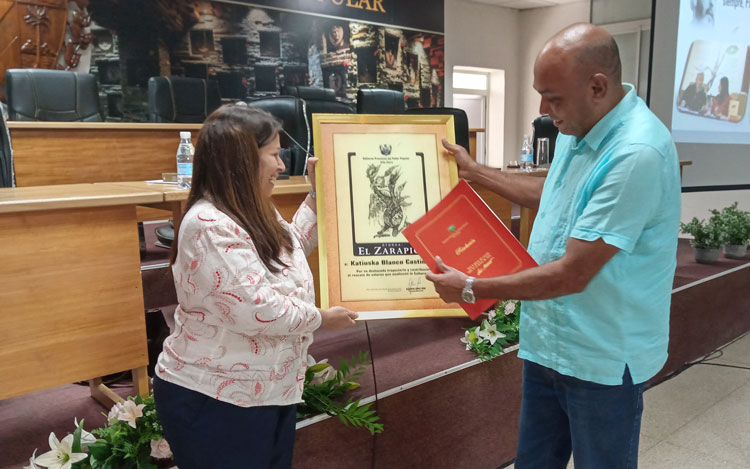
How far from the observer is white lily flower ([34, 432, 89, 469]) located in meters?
1.37

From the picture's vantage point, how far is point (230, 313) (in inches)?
45.7

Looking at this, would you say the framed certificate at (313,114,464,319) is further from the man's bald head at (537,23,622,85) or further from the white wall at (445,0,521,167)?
the white wall at (445,0,521,167)

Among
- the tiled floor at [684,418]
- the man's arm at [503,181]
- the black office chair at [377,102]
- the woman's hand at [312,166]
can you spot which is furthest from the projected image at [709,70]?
the woman's hand at [312,166]

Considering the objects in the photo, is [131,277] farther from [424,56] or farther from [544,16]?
[544,16]

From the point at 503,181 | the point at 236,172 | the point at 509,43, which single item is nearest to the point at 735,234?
the point at 503,181

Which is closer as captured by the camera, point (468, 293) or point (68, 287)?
point (468, 293)

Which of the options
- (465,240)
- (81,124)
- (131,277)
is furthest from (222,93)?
(465,240)

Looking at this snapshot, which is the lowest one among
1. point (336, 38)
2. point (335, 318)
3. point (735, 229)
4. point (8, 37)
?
point (735, 229)

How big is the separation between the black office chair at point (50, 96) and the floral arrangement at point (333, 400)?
3.92 m

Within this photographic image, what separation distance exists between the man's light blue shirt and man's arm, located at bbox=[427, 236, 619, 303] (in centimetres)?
3

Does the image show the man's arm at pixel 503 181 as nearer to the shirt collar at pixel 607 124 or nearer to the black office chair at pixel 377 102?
the shirt collar at pixel 607 124

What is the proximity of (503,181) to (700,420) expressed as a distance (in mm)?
1800

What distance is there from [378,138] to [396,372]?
84 cm

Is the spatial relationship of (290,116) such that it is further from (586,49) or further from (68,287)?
(586,49)
